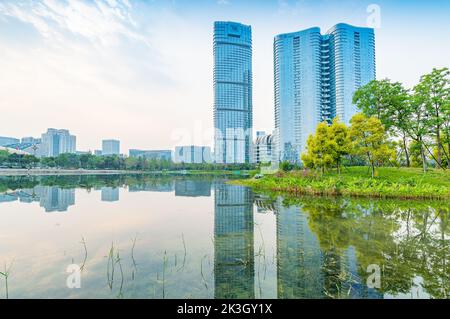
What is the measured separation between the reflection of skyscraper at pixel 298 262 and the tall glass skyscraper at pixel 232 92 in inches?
4379

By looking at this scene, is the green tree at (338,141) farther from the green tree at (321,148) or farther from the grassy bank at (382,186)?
the grassy bank at (382,186)

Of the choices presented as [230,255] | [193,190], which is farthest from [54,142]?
[230,255]

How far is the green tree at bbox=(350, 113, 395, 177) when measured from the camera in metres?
19.3

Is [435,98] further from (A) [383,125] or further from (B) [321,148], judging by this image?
(B) [321,148]

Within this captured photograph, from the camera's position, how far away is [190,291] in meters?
4.12

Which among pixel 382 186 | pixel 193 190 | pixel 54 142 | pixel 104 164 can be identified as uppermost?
pixel 54 142

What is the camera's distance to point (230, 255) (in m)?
5.94

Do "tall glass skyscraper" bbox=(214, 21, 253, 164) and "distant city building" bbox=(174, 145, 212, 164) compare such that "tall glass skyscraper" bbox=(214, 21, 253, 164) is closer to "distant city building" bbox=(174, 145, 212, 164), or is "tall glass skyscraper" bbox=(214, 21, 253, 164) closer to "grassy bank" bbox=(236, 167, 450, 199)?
"distant city building" bbox=(174, 145, 212, 164)

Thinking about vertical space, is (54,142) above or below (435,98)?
above

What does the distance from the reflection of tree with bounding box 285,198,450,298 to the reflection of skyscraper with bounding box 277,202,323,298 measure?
0.71 feet

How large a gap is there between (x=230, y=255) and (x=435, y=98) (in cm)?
2711

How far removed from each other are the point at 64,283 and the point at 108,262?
3.49ft

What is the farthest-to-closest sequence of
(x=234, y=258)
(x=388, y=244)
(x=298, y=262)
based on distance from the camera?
1. (x=388, y=244)
2. (x=234, y=258)
3. (x=298, y=262)
